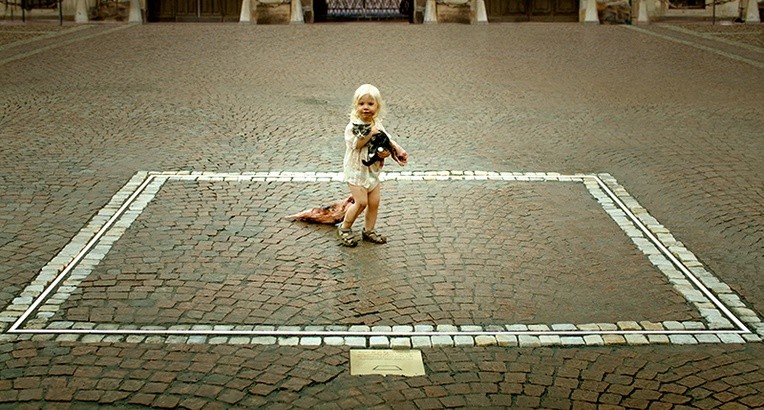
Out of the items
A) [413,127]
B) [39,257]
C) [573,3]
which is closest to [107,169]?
[39,257]

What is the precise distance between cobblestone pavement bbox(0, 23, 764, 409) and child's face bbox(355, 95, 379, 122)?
94cm

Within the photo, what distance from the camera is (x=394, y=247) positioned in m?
8.00

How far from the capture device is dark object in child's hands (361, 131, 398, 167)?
7.83m

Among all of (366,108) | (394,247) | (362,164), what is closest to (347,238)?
(394,247)

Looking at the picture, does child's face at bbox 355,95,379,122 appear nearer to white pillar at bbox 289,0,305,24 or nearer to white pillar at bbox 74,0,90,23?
white pillar at bbox 289,0,305,24

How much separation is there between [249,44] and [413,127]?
8.77 metres

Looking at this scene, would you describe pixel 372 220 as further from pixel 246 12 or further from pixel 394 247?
pixel 246 12

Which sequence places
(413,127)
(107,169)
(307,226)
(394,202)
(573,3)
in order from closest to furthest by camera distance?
(307,226) < (394,202) < (107,169) < (413,127) < (573,3)

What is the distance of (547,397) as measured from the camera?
18.3 ft

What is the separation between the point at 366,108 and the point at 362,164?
41 cm

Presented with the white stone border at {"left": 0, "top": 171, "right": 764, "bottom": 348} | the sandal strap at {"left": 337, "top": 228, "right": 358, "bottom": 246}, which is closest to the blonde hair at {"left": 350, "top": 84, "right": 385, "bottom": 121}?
the sandal strap at {"left": 337, "top": 228, "right": 358, "bottom": 246}

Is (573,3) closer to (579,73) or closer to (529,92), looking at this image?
(579,73)

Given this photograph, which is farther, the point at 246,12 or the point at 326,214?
the point at 246,12

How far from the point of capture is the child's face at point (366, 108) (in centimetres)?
775
